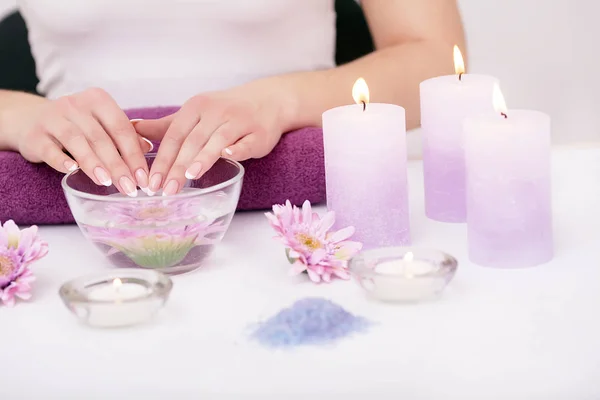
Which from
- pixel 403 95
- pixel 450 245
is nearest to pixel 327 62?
pixel 403 95

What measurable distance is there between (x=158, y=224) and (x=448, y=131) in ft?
0.95

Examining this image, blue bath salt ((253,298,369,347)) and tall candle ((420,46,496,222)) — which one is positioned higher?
tall candle ((420,46,496,222))

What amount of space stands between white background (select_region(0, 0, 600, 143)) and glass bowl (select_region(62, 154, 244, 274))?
1.11 metres

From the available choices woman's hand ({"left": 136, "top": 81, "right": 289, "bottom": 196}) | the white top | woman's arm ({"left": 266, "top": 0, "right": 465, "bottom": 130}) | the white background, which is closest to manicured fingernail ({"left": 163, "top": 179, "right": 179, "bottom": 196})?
woman's hand ({"left": 136, "top": 81, "right": 289, "bottom": 196})

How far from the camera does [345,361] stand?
23.3 inches

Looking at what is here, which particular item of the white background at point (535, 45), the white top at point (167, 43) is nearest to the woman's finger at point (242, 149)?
the white top at point (167, 43)

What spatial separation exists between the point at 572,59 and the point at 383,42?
0.64 metres

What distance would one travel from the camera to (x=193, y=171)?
799 mm

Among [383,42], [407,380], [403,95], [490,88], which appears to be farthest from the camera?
[383,42]

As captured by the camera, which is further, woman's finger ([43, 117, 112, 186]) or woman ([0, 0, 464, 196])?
woman ([0, 0, 464, 196])

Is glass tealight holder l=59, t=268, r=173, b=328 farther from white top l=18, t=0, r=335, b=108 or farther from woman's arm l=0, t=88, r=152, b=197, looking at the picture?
white top l=18, t=0, r=335, b=108

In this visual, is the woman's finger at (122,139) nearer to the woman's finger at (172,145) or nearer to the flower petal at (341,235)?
the woman's finger at (172,145)

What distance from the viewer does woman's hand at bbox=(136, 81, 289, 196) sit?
814 mm

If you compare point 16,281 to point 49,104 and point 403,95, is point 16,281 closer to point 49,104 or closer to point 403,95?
point 49,104
